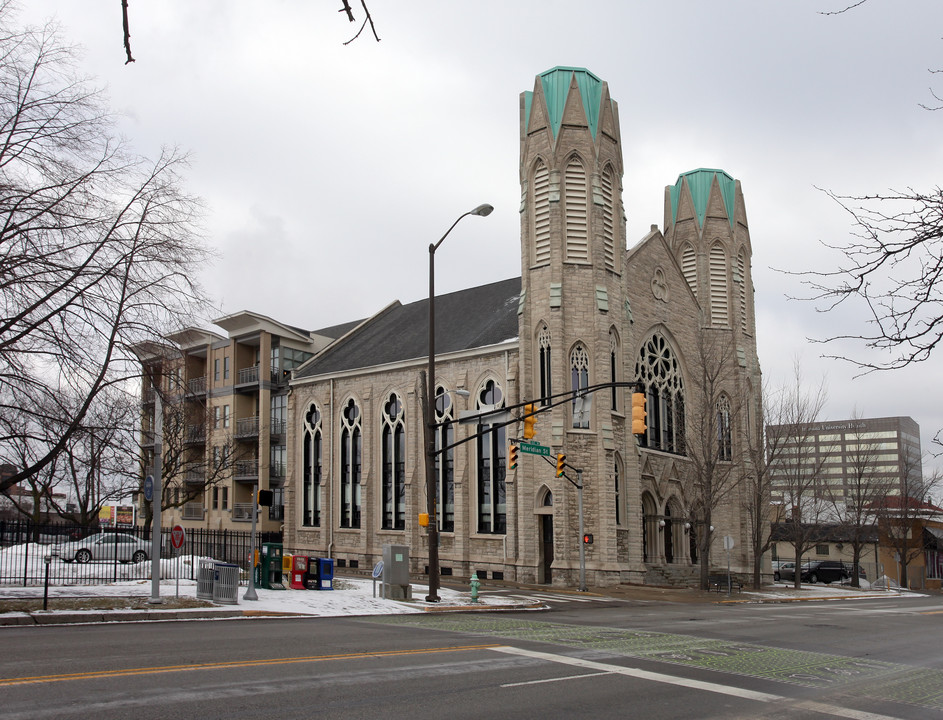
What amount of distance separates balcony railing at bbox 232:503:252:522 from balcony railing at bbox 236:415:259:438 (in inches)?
172

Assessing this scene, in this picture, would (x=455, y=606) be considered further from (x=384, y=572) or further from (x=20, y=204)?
(x=20, y=204)

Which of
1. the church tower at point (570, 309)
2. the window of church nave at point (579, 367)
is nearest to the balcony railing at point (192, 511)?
the church tower at point (570, 309)

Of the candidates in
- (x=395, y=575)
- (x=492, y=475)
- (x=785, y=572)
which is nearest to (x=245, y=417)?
(x=492, y=475)

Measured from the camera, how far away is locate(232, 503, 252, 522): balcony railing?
52156mm

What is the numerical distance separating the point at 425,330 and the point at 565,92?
14.9m

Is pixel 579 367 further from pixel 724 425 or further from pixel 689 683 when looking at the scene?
pixel 689 683

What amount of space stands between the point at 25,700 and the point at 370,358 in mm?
37864

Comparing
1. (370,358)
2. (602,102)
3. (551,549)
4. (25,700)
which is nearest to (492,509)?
(551,549)

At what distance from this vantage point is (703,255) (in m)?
46.9

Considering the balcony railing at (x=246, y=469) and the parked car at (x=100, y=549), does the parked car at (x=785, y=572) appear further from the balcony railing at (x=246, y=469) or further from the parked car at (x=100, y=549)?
the parked car at (x=100, y=549)

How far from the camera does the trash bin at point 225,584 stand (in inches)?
776

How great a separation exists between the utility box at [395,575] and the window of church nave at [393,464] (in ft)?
59.2

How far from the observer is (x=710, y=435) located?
37000 millimetres

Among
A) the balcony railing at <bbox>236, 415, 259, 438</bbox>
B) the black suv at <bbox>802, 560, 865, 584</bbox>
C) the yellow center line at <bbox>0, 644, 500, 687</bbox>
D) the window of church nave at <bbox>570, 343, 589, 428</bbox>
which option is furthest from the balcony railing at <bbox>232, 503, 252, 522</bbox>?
the yellow center line at <bbox>0, 644, 500, 687</bbox>
